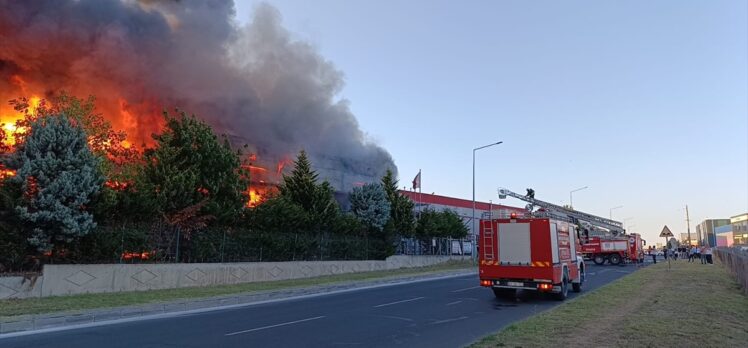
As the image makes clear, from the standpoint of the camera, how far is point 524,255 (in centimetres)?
1442

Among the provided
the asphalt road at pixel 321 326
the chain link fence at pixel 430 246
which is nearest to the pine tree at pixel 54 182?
the asphalt road at pixel 321 326

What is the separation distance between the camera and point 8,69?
91.9 ft

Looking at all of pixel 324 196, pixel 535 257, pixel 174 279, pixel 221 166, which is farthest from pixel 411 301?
pixel 324 196

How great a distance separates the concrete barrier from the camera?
14.6m

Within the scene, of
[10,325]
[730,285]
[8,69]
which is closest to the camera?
[10,325]

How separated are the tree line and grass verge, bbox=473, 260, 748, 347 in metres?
13.5

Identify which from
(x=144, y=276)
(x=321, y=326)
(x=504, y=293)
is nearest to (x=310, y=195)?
(x=144, y=276)

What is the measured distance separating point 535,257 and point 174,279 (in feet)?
41.6

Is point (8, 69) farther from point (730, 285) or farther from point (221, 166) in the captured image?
→ point (730, 285)

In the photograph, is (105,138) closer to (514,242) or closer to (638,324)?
(514,242)

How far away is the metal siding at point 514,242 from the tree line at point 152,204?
462 inches

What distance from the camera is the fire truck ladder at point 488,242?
1492 cm

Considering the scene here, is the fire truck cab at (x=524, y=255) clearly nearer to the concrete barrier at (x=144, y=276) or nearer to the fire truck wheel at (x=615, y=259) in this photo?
the concrete barrier at (x=144, y=276)

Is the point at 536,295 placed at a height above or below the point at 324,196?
below
